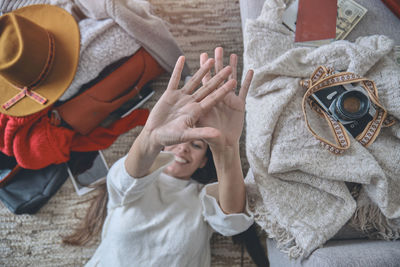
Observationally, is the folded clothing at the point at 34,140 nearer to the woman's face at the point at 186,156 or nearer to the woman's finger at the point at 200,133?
the woman's face at the point at 186,156

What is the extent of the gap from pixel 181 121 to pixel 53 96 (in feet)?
1.81

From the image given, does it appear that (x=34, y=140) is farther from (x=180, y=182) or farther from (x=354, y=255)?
(x=354, y=255)

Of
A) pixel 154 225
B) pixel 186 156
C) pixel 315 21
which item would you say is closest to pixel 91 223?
pixel 154 225

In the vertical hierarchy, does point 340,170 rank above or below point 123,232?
above

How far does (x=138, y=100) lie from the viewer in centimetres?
115

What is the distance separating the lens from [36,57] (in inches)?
30.7

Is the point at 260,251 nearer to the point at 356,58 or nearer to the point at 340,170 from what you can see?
the point at 340,170

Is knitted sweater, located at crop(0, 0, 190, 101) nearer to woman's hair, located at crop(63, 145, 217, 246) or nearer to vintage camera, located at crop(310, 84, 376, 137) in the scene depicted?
woman's hair, located at crop(63, 145, 217, 246)

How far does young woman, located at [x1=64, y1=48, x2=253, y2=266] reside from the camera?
614 millimetres

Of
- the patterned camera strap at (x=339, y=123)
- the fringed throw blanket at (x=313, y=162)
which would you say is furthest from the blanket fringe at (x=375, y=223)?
the patterned camera strap at (x=339, y=123)

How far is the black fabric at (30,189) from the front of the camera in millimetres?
1049

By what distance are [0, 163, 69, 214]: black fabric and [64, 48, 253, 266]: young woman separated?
1.29ft

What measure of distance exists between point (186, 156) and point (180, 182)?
0.37 feet

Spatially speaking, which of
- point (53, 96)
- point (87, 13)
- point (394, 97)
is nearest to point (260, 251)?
point (394, 97)
